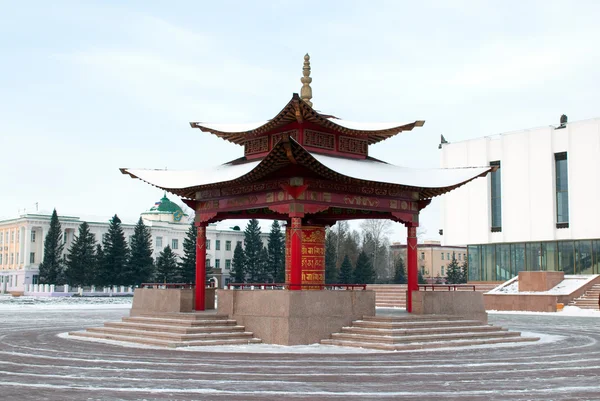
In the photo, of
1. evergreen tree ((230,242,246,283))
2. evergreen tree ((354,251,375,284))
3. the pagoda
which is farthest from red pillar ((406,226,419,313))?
evergreen tree ((230,242,246,283))

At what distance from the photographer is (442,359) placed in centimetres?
1619

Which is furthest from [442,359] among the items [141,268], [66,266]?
[66,266]

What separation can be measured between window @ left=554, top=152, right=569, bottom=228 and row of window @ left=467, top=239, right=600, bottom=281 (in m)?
1.71

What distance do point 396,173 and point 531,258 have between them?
1477 inches

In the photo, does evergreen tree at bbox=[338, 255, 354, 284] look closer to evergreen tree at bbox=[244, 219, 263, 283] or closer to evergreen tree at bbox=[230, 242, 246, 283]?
evergreen tree at bbox=[244, 219, 263, 283]

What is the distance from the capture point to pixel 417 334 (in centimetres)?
1978

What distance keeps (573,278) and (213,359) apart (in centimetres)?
3823

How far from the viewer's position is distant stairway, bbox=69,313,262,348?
1909cm

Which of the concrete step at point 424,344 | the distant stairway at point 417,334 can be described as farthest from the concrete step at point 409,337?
the concrete step at point 424,344

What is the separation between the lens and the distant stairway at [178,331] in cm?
1909

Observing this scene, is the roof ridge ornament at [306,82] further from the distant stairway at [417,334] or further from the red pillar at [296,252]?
the distant stairway at [417,334]

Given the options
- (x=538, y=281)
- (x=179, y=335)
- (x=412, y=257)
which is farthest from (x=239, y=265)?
(x=179, y=335)

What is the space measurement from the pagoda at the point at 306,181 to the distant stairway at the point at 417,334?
183 cm

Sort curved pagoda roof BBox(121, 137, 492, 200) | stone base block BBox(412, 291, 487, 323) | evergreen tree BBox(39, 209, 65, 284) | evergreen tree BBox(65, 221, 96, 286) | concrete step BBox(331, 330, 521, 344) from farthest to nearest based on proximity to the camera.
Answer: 1. evergreen tree BBox(39, 209, 65, 284)
2. evergreen tree BBox(65, 221, 96, 286)
3. stone base block BBox(412, 291, 487, 323)
4. curved pagoda roof BBox(121, 137, 492, 200)
5. concrete step BBox(331, 330, 521, 344)
